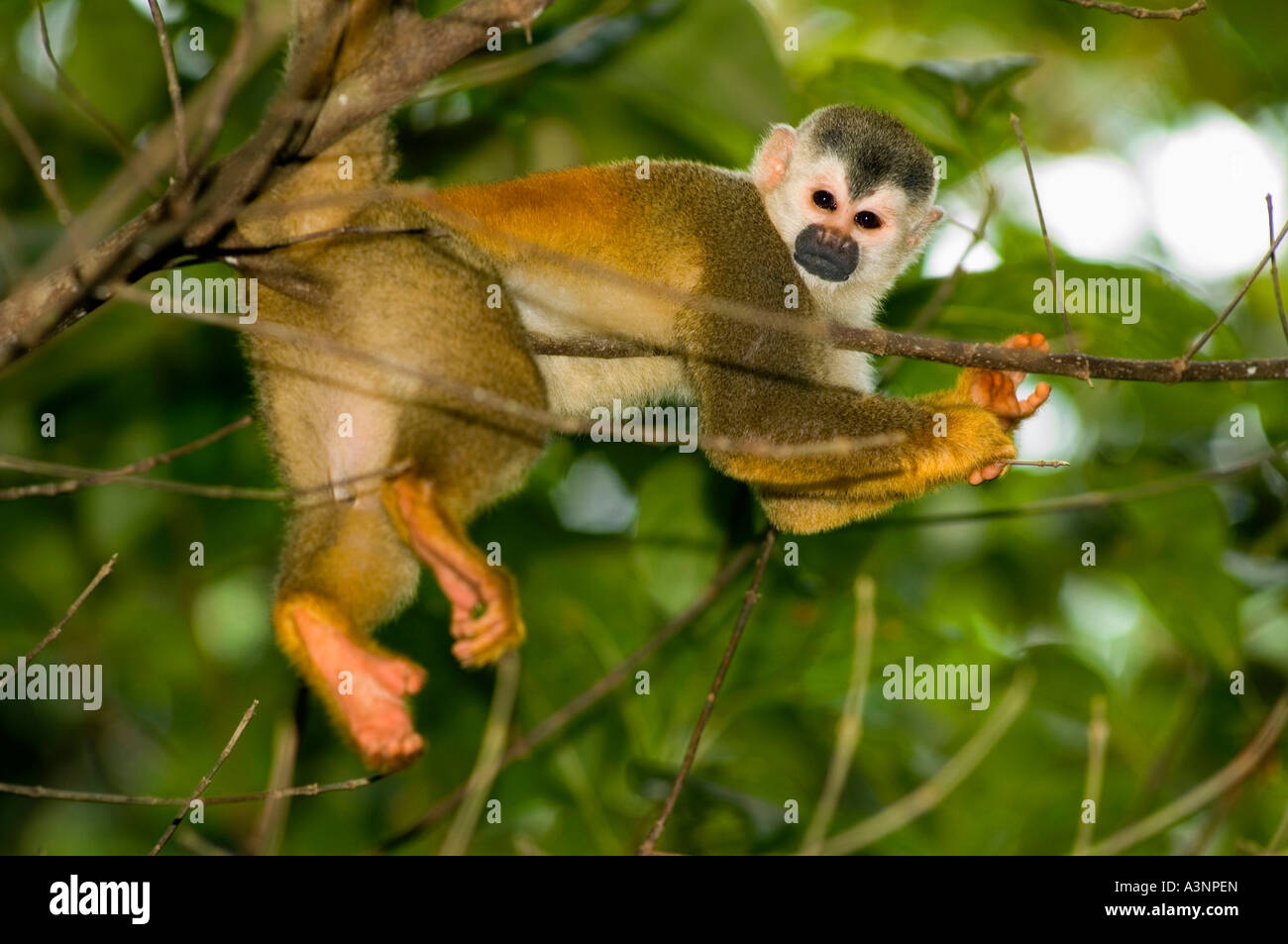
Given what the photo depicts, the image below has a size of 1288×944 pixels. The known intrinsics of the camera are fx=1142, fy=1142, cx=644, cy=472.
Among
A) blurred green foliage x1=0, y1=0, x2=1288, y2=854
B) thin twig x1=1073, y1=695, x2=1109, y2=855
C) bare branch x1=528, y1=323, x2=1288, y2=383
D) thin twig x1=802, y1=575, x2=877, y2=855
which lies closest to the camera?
bare branch x1=528, y1=323, x2=1288, y2=383

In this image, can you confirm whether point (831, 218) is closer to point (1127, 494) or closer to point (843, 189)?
point (843, 189)

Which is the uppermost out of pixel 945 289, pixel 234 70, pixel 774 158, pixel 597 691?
pixel 774 158

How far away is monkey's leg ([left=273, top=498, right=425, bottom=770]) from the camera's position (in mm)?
3773

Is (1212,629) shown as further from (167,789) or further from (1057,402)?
(167,789)

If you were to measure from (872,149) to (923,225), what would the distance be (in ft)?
1.93

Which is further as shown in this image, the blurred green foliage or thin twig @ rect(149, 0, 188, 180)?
the blurred green foliage

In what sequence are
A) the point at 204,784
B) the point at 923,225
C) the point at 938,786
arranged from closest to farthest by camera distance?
the point at 204,784 < the point at 923,225 < the point at 938,786

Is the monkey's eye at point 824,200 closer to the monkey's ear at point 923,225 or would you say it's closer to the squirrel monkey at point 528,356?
the squirrel monkey at point 528,356

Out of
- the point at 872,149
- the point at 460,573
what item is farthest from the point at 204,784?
the point at 872,149

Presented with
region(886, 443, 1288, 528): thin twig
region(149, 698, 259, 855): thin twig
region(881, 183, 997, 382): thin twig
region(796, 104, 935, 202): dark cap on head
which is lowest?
region(149, 698, 259, 855): thin twig

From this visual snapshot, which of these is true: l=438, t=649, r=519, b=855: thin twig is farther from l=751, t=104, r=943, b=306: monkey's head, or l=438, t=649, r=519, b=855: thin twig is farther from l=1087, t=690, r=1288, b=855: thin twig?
l=1087, t=690, r=1288, b=855: thin twig

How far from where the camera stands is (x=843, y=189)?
4797 millimetres

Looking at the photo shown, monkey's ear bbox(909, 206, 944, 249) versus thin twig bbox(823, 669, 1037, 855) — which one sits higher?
monkey's ear bbox(909, 206, 944, 249)

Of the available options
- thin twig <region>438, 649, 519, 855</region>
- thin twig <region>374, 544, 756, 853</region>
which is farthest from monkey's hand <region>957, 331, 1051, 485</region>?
thin twig <region>438, 649, 519, 855</region>
